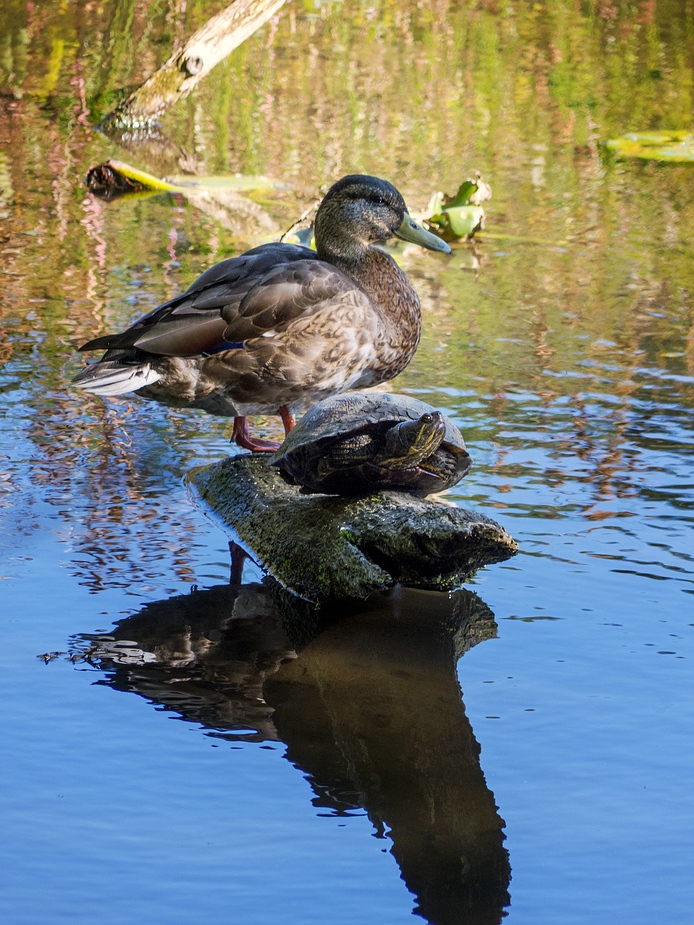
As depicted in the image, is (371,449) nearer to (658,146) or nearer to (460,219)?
(460,219)

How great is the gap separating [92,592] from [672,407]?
10.2 ft

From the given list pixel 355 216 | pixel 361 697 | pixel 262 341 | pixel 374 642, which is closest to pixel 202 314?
pixel 262 341

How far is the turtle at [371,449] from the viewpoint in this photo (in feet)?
14.0

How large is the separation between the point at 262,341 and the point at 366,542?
1.16 m

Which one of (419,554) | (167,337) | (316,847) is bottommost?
(316,847)

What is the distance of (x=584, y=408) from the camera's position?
6059 millimetres

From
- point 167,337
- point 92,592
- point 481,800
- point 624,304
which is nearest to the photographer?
point 481,800

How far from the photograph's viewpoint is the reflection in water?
293 centimetres

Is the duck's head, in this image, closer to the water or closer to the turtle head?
the water

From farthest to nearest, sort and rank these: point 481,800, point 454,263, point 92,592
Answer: point 454,263 < point 92,592 < point 481,800

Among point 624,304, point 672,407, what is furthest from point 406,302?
point 624,304

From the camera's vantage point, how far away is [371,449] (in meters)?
4.35

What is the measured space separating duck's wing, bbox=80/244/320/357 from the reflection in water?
3.62 ft

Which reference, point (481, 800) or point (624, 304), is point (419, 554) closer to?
point (481, 800)
